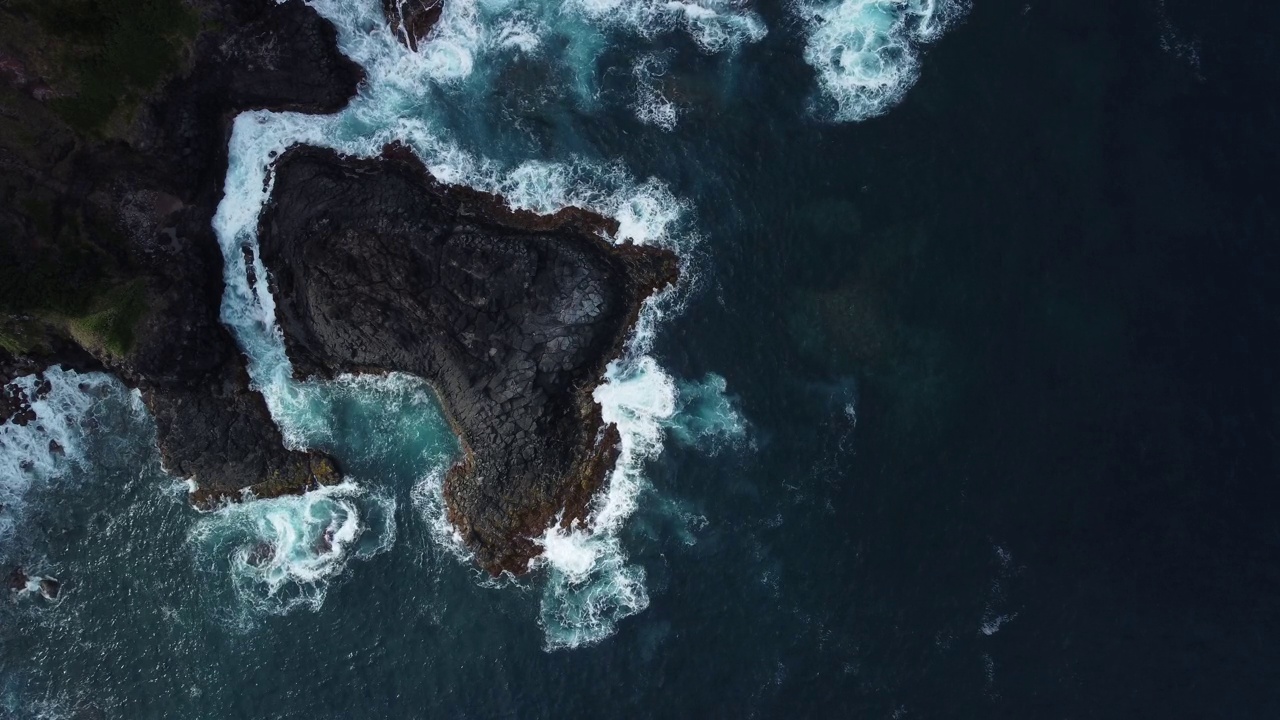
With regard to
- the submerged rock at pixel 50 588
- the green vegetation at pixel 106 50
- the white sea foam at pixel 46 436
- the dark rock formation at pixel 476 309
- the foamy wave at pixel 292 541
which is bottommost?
the submerged rock at pixel 50 588

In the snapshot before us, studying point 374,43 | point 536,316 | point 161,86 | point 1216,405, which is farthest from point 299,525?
point 1216,405

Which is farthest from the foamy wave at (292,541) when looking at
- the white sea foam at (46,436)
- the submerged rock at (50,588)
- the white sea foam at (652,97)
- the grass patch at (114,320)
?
the white sea foam at (652,97)

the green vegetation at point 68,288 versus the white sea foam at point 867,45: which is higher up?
the white sea foam at point 867,45

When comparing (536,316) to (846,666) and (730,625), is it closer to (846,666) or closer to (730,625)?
(730,625)

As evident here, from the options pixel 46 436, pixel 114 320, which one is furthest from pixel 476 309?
pixel 46 436

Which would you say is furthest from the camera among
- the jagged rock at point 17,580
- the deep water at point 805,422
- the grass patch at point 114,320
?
the jagged rock at point 17,580

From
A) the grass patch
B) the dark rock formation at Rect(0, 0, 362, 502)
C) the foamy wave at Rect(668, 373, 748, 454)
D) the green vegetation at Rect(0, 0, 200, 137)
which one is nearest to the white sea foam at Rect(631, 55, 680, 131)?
the foamy wave at Rect(668, 373, 748, 454)

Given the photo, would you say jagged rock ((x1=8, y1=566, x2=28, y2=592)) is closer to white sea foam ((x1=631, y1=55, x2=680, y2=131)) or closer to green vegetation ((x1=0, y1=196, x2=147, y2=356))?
green vegetation ((x1=0, y1=196, x2=147, y2=356))

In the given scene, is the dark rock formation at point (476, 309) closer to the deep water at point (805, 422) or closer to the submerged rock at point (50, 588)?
the deep water at point (805, 422)
